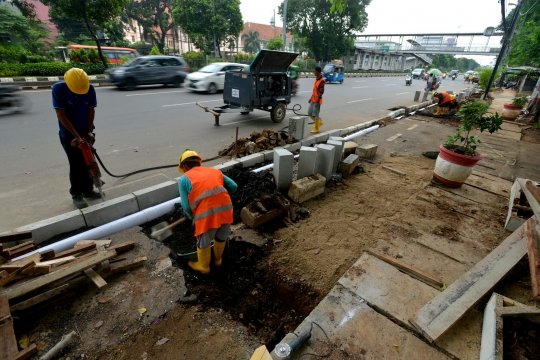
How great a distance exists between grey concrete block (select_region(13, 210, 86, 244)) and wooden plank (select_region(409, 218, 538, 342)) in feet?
12.9

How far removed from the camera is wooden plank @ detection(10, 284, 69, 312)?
84.5 inches

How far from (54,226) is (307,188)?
11.3ft

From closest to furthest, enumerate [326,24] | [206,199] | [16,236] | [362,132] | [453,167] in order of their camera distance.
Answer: [206,199] < [16,236] < [453,167] < [362,132] < [326,24]

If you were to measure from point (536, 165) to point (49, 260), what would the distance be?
10.1 metres

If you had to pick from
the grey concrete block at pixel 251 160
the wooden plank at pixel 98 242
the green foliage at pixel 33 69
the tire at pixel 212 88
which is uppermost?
the green foliage at pixel 33 69

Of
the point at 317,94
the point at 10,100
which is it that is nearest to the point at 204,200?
the point at 317,94

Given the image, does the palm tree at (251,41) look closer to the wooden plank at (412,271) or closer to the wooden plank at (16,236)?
the wooden plank at (16,236)

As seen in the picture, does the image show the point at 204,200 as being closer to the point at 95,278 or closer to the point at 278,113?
the point at 95,278

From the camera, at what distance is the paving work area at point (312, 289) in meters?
2.14

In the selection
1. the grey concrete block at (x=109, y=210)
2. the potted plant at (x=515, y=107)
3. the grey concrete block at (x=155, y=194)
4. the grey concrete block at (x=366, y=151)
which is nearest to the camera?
the grey concrete block at (x=109, y=210)

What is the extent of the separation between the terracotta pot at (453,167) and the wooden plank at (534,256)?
1.82 metres

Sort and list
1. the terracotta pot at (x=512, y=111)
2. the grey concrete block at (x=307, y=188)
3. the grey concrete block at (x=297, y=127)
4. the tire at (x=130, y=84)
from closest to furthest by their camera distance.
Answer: the grey concrete block at (x=307, y=188)
the grey concrete block at (x=297, y=127)
the terracotta pot at (x=512, y=111)
the tire at (x=130, y=84)

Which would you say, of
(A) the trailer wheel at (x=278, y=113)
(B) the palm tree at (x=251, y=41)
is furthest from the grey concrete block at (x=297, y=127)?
(B) the palm tree at (x=251, y=41)

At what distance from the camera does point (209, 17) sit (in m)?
29.3
